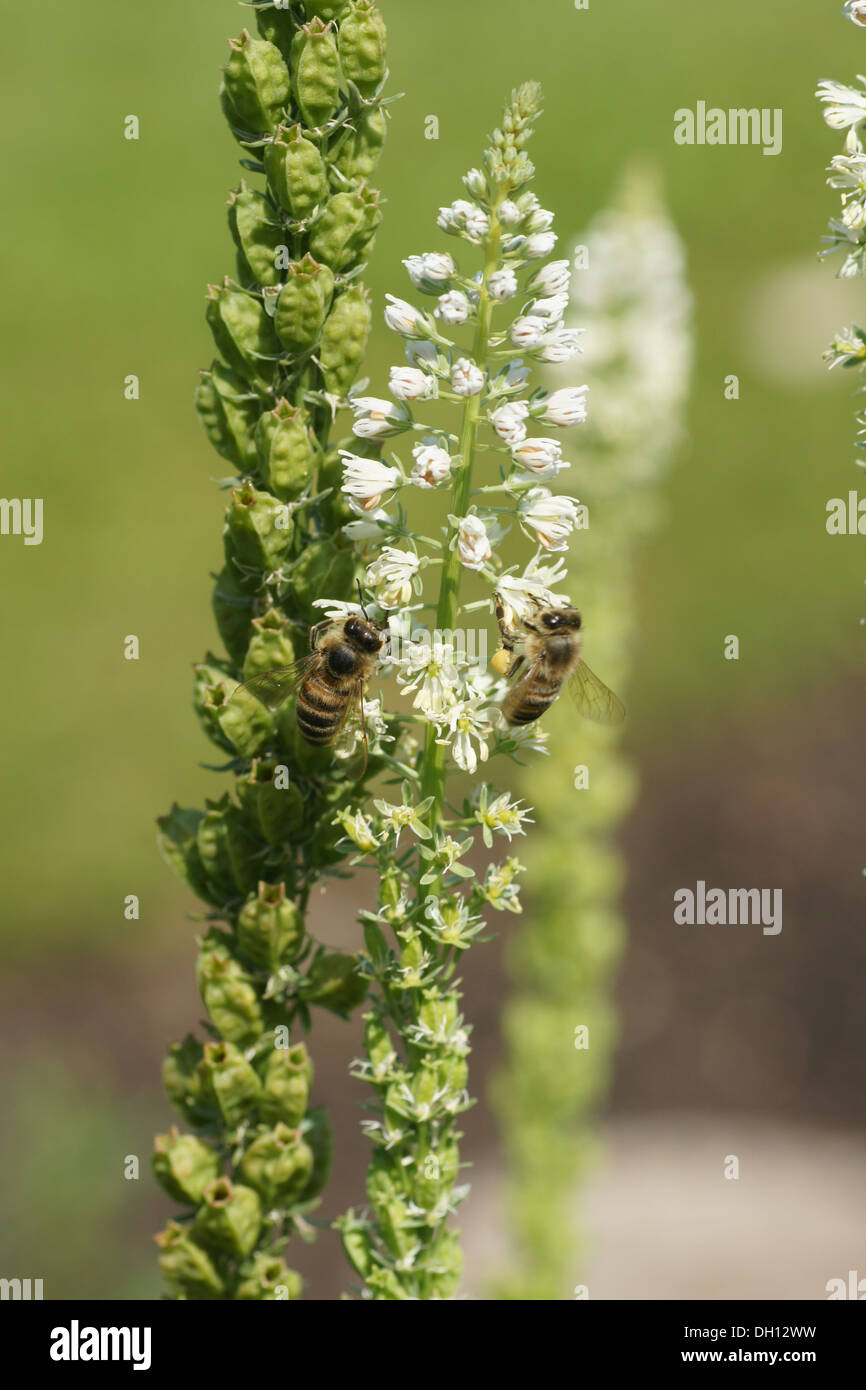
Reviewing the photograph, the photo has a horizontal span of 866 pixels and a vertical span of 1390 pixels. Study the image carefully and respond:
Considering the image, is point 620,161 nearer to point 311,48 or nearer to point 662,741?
point 662,741

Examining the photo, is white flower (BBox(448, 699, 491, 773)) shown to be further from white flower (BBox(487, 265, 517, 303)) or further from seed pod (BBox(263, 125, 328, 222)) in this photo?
seed pod (BBox(263, 125, 328, 222))

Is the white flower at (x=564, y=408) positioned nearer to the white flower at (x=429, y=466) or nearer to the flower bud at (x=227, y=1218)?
the white flower at (x=429, y=466)

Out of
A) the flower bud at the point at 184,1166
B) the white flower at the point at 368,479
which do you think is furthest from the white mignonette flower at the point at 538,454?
the flower bud at the point at 184,1166

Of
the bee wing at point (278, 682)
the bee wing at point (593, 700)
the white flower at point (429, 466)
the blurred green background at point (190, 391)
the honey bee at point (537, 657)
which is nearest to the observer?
the white flower at point (429, 466)

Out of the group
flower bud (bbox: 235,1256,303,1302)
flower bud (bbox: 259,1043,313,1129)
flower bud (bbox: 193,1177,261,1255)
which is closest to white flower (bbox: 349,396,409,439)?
flower bud (bbox: 235,1256,303,1302)

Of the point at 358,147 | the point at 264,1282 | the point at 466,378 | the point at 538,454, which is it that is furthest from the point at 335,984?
the point at 358,147

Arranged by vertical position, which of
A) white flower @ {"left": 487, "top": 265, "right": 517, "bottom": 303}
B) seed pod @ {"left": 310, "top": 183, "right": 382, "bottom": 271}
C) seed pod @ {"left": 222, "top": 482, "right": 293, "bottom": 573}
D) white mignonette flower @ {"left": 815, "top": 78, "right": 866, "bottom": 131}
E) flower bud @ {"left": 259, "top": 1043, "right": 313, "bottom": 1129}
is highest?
white mignonette flower @ {"left": 815, "top": 78, "right": 866, "bottom": 131}
